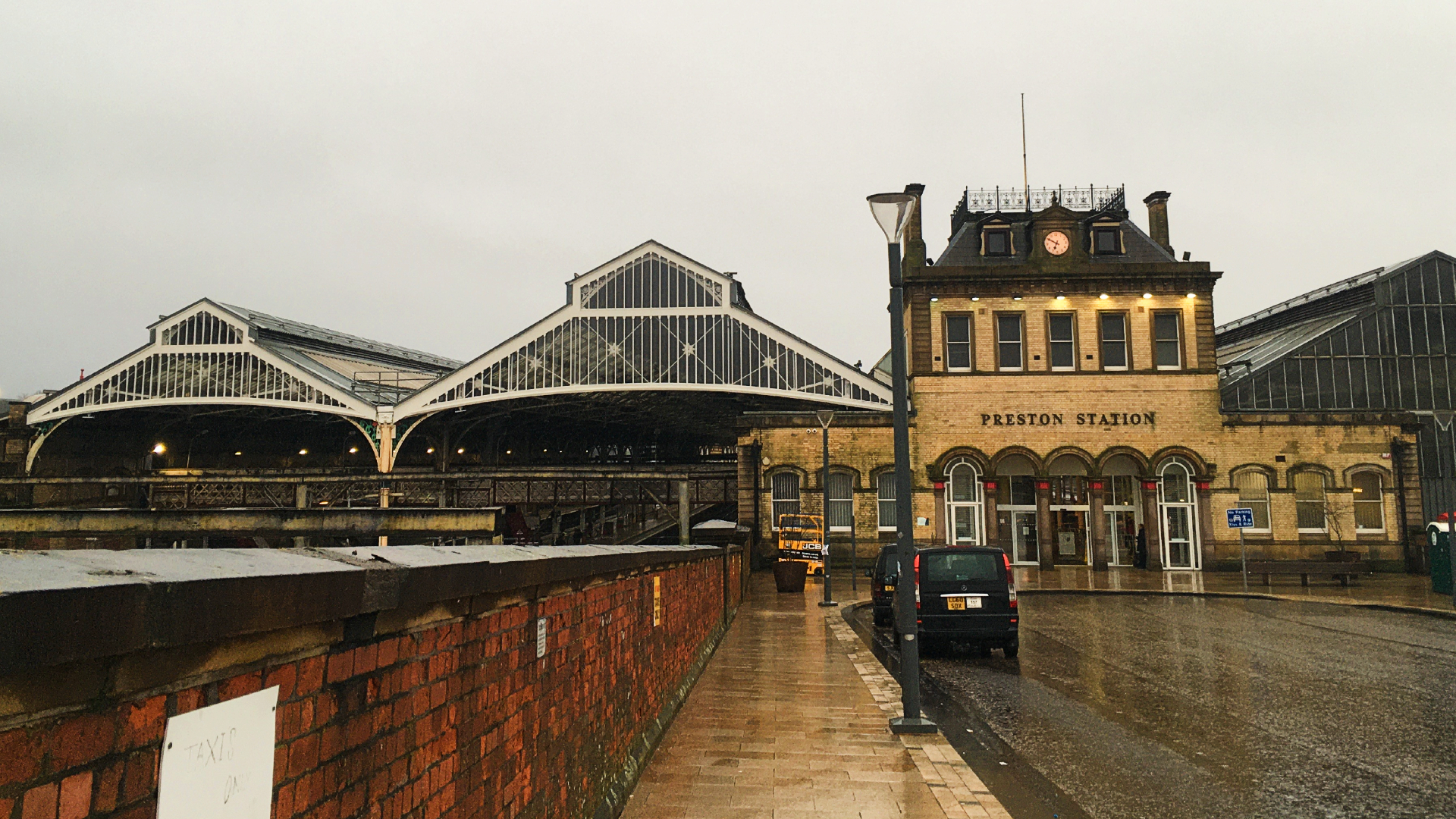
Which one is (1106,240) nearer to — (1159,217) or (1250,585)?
(1159,217)

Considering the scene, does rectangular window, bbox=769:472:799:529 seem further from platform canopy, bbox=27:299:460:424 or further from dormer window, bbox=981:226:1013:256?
platform canopy, bbox=27:299:460:424

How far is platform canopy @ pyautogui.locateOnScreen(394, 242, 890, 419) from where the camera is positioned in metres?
37.8

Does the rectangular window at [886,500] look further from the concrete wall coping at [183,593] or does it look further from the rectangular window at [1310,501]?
the concrete wall coping at [183,593]

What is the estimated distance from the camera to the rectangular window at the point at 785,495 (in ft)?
113

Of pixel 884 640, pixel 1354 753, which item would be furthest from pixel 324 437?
pixel 1354 753

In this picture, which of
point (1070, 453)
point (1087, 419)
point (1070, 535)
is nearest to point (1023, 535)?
point (1070, 535)

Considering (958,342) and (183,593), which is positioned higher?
(958,342)

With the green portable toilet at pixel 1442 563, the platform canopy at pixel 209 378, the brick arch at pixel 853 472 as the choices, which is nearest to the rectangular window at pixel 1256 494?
the green portable toilet at pixel 1442 563

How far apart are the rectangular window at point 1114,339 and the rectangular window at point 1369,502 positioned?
9.35 meters

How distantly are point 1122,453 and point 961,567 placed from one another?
2359 centimetres

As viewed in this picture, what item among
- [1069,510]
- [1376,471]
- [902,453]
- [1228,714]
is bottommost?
[1228,714]

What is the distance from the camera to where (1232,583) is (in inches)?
1104

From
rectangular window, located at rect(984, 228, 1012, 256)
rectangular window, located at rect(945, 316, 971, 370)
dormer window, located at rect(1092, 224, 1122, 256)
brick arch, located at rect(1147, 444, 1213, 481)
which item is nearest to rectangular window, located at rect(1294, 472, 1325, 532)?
brick arch, located at rect(1147, 444, 1213, 481)

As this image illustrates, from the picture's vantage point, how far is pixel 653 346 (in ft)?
127
